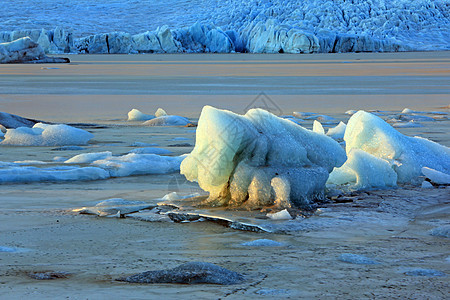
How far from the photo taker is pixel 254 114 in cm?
398

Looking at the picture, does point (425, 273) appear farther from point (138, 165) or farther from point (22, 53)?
point (22, 53)

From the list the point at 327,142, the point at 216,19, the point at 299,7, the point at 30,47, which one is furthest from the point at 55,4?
the point at 327,142

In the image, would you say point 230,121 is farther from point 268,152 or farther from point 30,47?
point 30,47

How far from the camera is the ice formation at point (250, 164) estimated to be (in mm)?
3688

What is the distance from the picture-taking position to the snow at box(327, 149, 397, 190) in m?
4.33

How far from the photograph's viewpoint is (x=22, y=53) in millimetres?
37062

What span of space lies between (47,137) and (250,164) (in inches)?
121

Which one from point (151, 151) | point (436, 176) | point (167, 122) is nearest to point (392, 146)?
point (436, 176)

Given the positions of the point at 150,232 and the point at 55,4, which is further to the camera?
the point at 55,4

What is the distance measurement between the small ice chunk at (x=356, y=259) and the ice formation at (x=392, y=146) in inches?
78.4

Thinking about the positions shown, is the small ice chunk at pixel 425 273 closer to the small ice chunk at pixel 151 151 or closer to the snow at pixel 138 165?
the snow at pixel 138 165

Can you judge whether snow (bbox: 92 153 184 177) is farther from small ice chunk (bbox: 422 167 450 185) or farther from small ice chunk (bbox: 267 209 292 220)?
small ice chunk (bbox: 422 167 450 185)

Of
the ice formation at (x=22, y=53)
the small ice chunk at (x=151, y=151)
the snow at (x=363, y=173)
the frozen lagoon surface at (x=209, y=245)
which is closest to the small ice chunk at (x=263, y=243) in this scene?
the frozen lagoon surface at (x=209, y=245)

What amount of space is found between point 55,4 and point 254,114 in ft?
291
